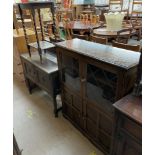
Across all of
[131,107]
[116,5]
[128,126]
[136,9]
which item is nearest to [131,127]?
[128,126]

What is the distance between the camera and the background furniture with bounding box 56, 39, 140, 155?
1117 mm

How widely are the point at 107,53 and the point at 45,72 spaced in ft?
2.95

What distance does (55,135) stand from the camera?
6.12 feet

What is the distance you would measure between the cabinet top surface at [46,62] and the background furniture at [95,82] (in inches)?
8.3

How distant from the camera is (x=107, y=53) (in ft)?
4.16

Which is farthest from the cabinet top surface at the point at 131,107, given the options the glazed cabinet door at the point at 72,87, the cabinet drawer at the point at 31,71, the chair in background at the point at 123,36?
the chair in background at the point at 123,36

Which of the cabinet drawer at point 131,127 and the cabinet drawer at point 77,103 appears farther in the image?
the cabinet drawer at point 77,103

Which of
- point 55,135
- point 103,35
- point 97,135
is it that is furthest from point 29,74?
point 103,35

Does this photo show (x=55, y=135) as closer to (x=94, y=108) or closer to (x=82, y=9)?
(x=94, y=108)

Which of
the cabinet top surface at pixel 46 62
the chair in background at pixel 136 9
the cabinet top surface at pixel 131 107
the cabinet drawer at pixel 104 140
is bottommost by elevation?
the cabinet drawer at pixel 104 140

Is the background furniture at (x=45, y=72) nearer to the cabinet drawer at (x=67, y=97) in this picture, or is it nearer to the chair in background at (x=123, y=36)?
the cabinet drawer at (x=67, y=97)

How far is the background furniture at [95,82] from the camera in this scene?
1117mm

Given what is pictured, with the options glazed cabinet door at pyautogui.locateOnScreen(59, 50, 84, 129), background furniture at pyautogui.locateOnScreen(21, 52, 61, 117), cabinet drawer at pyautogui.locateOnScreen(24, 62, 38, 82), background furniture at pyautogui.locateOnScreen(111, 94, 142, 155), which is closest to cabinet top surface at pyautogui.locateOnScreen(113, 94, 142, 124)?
background furniture at pyautogui.locateOnScreen(111, 94, 142, 155)

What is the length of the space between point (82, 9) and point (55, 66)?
585 cm
